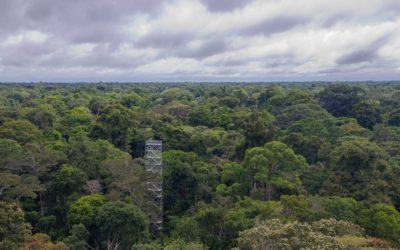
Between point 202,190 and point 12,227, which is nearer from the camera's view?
point 12,227

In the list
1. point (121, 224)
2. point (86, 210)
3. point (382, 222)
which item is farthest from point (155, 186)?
point (382, 222)

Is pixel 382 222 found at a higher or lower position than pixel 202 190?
higher

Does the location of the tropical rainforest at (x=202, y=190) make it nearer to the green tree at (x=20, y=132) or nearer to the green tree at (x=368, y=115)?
the green tree at (x=20, y=132)

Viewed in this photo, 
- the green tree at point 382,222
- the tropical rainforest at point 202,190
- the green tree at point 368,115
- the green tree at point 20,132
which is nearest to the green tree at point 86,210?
the tropical rainforest at point 202,190

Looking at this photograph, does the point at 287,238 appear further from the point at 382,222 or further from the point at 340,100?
the point at 340,100

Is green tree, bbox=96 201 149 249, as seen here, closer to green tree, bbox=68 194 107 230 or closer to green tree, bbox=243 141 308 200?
green tree, bbox=68 194 107 230

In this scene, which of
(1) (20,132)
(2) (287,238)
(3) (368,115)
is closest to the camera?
(2) (287,238)

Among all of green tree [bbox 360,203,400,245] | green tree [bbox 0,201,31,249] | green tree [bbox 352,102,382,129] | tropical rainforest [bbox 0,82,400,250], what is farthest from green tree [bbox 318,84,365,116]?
green tree [bbox 0,201,31,249]

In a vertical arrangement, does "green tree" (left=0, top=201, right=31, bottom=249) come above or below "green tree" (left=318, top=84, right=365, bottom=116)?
below

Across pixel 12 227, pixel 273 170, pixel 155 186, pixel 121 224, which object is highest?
pixel 12 227
